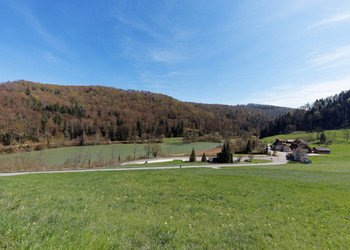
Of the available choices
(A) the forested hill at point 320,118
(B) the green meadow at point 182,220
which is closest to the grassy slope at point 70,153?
(B) the green meadow at point 182,220

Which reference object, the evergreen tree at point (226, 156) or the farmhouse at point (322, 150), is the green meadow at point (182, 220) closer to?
the evergreen tree at point (226, 156)

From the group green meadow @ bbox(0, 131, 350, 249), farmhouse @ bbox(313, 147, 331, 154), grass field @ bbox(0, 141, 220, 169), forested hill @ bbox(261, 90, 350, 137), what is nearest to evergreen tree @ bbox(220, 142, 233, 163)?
grass field @ bbox(0, 141, 220, 169)

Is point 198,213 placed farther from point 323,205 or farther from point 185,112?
point 185,112

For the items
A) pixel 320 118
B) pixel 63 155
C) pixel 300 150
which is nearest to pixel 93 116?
pixel 63 155

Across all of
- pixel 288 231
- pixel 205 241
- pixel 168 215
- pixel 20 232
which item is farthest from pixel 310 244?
pixel 20 232

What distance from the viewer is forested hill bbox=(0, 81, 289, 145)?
81938 millimetres

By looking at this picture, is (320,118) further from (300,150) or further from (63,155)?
(63,155)

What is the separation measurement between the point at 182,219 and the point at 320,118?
16064 centimetres

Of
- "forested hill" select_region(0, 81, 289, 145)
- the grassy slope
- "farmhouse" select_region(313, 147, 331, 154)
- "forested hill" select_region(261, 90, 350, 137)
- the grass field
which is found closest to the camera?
the grass field

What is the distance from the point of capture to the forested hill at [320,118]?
10906 cm

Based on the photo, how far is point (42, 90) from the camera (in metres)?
134

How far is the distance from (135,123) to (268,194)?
118547 millimetres

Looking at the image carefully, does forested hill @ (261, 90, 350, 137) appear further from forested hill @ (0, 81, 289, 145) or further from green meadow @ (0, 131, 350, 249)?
green meadow @ (0, 131, 350, 249)

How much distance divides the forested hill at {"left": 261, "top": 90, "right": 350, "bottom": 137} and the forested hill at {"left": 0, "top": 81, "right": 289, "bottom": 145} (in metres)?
21.4
